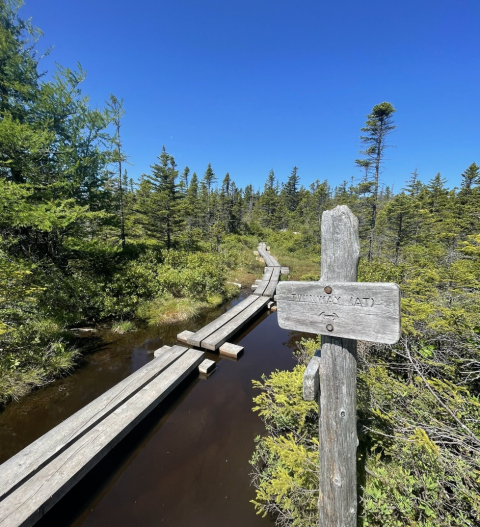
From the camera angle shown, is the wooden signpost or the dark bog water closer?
the wooden signpost

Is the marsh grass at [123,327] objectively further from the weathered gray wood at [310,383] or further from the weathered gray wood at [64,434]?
the weathered gray wood at [310,383]

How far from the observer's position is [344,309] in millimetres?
1689

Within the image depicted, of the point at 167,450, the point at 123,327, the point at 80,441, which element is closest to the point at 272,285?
the point at 123,327

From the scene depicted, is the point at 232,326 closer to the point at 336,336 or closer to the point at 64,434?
the point at 64,434

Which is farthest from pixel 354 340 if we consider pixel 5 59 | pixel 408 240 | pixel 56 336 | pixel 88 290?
pixel 408 240

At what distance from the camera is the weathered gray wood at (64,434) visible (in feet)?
9.50

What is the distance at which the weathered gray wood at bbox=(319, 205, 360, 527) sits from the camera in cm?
180

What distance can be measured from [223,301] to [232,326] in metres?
3.59

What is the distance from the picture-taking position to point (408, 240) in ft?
48.2

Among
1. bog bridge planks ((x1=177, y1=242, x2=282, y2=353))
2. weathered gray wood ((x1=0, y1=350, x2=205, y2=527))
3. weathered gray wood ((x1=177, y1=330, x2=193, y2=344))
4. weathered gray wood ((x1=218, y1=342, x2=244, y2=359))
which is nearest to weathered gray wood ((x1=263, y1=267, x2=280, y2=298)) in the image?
bog bridge planks ((x1=177, y1=242, x2=282, y2=353))

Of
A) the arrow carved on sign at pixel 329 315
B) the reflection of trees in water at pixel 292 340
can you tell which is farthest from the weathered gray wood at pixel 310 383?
the reflection of trees in water at pixel 292 340

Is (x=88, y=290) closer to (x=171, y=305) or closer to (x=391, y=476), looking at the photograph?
(x=171, y=305)

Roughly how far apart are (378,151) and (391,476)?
17.8 metres

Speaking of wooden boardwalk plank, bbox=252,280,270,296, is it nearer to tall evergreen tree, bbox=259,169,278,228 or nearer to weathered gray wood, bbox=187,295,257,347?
weathered gray wood, bbox=187,295,257,347
